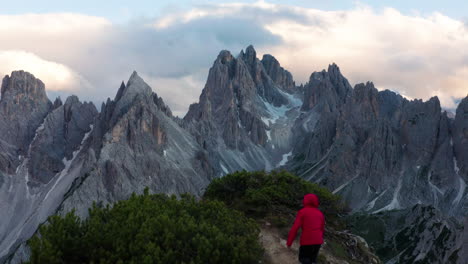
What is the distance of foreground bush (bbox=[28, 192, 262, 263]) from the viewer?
16.9 metres

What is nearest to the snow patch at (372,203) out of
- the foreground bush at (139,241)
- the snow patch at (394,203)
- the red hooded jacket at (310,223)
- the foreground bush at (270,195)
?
the snow patch at (394,203)

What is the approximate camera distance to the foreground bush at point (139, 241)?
55.4ft

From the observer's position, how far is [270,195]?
3128 cm

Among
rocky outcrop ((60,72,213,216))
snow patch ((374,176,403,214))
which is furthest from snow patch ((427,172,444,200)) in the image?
rocky outcrop ((60,72,213,216))

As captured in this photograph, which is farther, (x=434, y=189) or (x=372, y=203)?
(x=434, y=189)

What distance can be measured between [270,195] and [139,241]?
15.2 meters

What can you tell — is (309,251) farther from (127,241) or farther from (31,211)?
(31,211)

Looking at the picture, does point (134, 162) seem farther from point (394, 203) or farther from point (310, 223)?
point (310, 223)

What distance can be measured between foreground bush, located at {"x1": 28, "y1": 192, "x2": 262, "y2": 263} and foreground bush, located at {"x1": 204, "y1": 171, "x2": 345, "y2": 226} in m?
8.46

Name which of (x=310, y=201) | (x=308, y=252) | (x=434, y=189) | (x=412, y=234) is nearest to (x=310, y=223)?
(x=310, y=201)

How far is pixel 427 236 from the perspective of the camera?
12575 cm

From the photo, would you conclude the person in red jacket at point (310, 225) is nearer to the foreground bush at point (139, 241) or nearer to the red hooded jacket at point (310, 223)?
the red hooded jacket at point (310, 223)

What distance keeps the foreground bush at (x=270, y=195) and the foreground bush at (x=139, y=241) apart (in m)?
8.46

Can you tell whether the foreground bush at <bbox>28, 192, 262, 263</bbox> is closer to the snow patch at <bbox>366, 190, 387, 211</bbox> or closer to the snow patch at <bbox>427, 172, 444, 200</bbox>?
the snow patch at <bbox>366, 190, 387, 211</bbox>
